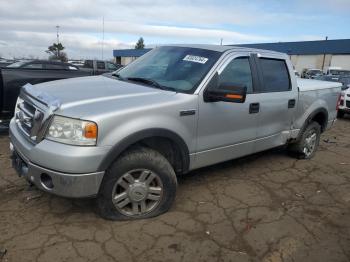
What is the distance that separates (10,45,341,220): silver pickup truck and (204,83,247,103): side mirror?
10 millimetres

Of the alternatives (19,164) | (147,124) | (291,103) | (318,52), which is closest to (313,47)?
(318,52)

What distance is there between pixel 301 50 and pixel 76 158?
4584 cm

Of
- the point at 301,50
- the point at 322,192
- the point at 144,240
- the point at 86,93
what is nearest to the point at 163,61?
the point at 86,93

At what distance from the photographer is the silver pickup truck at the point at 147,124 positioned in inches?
119

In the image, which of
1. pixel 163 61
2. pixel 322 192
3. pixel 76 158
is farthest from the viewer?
pixel 322 192

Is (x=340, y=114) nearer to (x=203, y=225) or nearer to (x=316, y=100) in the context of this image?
(x=316, y=100)

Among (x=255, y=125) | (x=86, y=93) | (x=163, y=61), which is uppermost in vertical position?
(x=163, y=61)

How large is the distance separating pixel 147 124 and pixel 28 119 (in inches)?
45.6


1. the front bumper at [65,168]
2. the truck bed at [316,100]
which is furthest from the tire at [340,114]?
the front bumper at [65,168]

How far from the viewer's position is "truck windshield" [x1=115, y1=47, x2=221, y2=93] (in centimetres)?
389

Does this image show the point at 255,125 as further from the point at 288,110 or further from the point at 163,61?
the point at 163,61

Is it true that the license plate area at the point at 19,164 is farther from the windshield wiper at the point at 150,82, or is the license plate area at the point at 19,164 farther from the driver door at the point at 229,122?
the driver door at the point at 229,122

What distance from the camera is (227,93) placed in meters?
3.63

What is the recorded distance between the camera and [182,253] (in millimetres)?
3105
